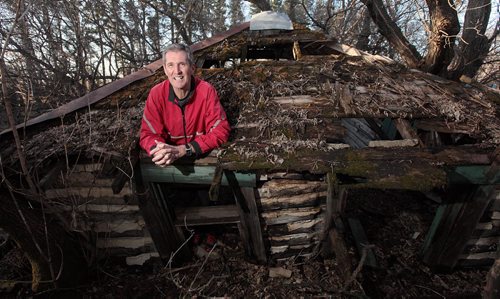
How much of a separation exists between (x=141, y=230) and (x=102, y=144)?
1.32 metres

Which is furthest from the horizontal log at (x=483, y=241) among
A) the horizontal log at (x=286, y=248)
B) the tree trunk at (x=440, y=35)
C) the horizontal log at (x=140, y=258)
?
the horizontal log at (x=140, y=258)

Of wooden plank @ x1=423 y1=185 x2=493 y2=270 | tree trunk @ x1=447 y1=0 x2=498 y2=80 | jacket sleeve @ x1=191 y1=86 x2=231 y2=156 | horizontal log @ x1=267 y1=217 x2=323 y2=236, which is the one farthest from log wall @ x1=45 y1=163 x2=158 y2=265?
tree trunk @ x1=447 y1=0 x2=498 y2=80

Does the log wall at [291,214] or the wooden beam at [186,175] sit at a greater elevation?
the wooden beam at [186,175]

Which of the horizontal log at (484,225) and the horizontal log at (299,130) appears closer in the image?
the horizontal log at (299,130)

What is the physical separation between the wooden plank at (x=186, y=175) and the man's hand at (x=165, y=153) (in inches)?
10.1

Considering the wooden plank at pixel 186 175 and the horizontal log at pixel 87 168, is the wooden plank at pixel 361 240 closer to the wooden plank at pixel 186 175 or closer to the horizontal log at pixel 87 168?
the wooden plank at pixel 186 175

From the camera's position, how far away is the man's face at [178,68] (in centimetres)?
263

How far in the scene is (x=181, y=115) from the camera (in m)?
2.87

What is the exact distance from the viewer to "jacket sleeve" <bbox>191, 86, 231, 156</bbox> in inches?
107

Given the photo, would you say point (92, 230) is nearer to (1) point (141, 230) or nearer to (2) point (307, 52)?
(1) point (141, 230)

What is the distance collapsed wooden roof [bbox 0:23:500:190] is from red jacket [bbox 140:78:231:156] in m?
0.23

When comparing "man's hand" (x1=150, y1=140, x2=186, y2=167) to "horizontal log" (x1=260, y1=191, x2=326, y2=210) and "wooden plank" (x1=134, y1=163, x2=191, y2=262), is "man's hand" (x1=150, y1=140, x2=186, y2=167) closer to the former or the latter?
"wooden plank" (x1=134, y1=163, x2=191, y2=262)

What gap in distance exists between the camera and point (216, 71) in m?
4.05

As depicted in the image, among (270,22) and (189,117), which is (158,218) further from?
(270,22)
